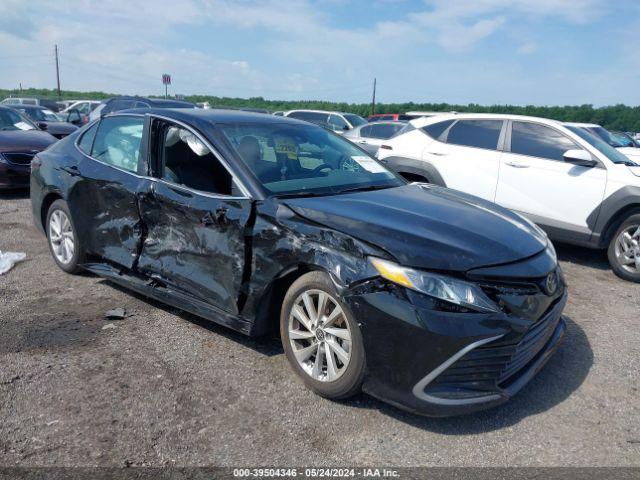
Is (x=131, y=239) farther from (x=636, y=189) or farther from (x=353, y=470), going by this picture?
(x=636, y=189)

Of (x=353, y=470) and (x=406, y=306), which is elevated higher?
(x=406, y=306)

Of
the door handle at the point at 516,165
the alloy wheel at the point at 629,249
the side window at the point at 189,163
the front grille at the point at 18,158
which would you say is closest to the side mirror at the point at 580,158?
the door handle at the point at 516,165

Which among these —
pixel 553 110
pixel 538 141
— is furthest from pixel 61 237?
pixel 553 110

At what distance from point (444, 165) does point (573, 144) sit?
1541 mm

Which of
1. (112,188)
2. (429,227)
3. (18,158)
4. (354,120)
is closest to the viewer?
(429,227)

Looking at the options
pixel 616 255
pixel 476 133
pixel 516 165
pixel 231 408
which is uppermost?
pixel 476 133

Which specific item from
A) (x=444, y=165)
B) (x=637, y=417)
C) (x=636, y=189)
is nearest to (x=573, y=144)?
(x=636, y=189)

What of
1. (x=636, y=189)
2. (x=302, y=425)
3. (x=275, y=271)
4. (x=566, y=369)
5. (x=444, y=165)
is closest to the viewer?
(x=302, y=425)

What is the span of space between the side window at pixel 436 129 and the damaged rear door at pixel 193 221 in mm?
4356

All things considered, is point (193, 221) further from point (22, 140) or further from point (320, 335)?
point (22, 140)

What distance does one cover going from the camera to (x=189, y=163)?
4.01 metres

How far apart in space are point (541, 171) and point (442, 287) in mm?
4354

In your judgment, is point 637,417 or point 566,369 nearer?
point 637,417

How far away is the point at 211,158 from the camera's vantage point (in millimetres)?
3861
